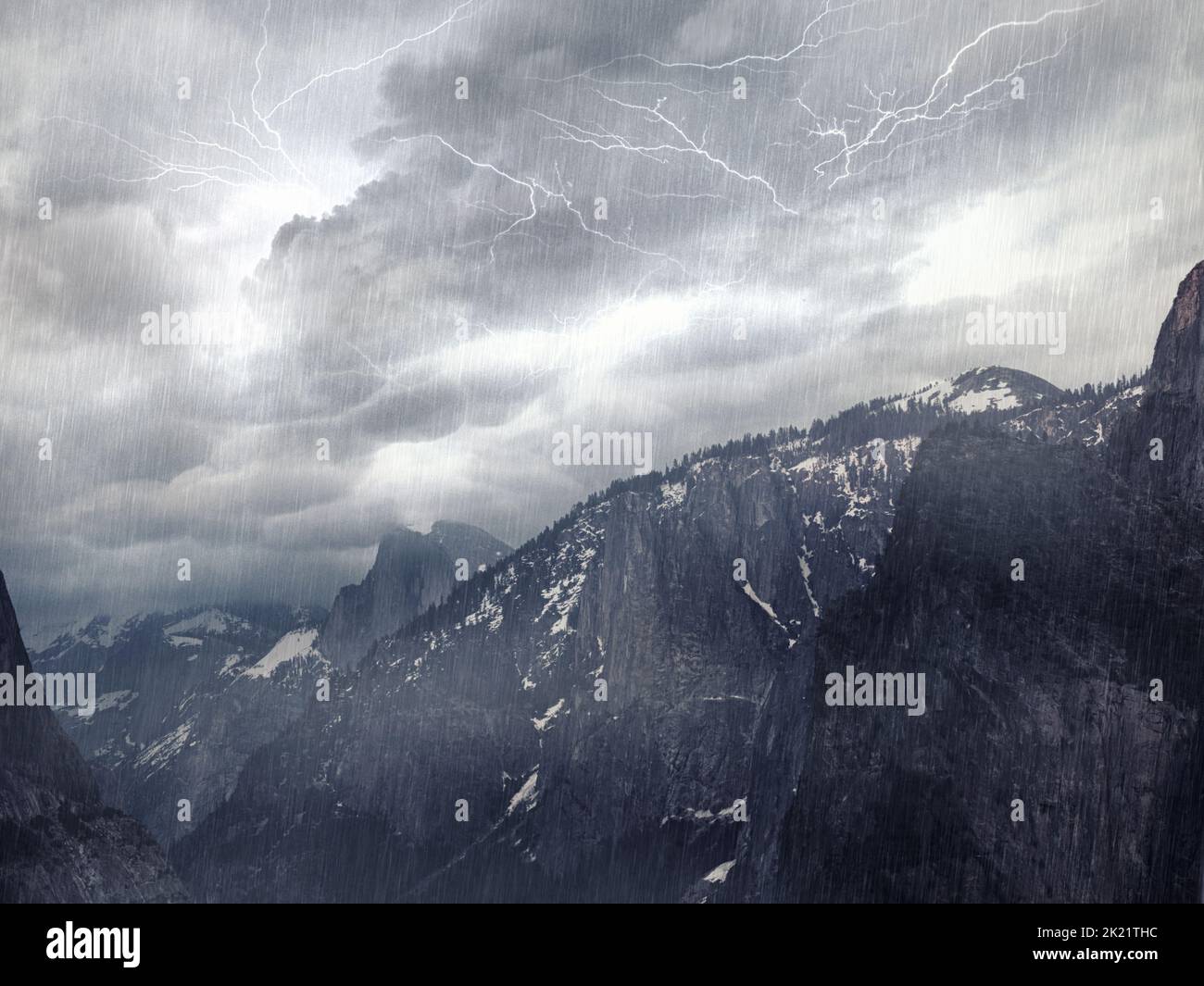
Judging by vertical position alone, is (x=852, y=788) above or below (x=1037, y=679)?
below

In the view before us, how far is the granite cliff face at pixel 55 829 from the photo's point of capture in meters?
145

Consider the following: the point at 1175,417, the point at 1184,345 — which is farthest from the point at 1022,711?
the point at 1184,345

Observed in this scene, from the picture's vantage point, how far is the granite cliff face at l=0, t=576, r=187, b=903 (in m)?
145

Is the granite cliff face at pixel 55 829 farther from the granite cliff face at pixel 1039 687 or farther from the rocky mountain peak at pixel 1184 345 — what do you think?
the rocky mountain peak at pixel 1184 345

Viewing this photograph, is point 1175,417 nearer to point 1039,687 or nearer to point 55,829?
point 1039,687

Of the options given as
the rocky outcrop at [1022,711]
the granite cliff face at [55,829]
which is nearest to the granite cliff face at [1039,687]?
the rocky outcrop at [1022,711]

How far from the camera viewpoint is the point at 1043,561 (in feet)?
486

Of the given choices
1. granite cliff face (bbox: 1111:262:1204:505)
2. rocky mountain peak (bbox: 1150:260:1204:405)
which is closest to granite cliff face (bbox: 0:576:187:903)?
granite cliff face (bbox: 1111:262:1204:505)

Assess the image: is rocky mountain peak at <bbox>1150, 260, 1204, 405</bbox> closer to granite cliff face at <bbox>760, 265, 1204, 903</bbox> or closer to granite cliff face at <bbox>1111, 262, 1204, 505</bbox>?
granite cliff face at <bbox>1111, 262, 1204, 505</bbox>

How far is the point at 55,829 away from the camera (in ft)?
517
